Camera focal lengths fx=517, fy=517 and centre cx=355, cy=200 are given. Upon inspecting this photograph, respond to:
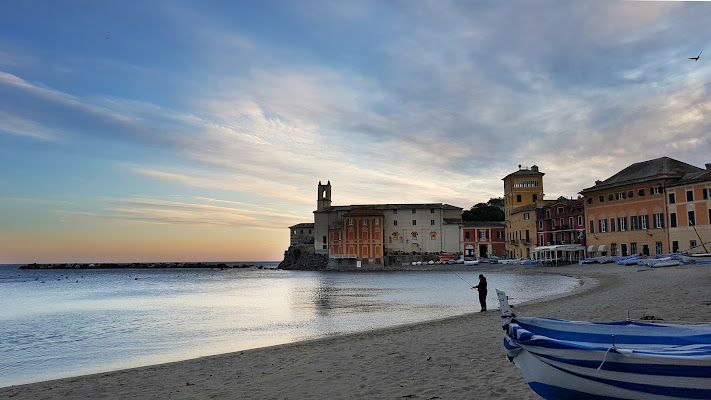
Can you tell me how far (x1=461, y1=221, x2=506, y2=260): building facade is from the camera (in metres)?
93.4

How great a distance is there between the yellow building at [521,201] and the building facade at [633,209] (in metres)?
18.3

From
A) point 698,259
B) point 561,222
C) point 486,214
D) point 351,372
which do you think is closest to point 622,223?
point 561,222

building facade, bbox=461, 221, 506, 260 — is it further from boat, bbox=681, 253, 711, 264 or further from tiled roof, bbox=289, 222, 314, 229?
boat, bbox=681, 253, 711, 264

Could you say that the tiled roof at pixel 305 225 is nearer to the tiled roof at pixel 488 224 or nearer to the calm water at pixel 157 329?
the tiled roof at pixel 488 224

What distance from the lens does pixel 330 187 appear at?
120000mm

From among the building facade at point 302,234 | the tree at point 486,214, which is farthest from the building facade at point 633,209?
the building facade at point 302,234

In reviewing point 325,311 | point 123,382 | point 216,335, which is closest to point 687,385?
point 123,382

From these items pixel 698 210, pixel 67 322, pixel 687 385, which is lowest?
pixel 67 322

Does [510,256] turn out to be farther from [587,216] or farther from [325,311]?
[325,311]

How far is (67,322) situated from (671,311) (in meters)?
25.6

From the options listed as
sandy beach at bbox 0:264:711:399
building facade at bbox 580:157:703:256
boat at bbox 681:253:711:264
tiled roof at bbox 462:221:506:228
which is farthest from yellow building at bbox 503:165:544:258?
sandy beach at bbox 0:264:711:399

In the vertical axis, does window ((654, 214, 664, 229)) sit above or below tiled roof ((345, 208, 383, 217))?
below

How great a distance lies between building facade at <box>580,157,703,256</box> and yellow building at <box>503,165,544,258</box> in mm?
18264

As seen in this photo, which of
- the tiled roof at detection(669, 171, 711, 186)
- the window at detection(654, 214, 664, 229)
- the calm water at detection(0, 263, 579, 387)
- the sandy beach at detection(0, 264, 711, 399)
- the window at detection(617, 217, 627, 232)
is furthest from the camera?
the window at detection(617, 217, 627, 232)
